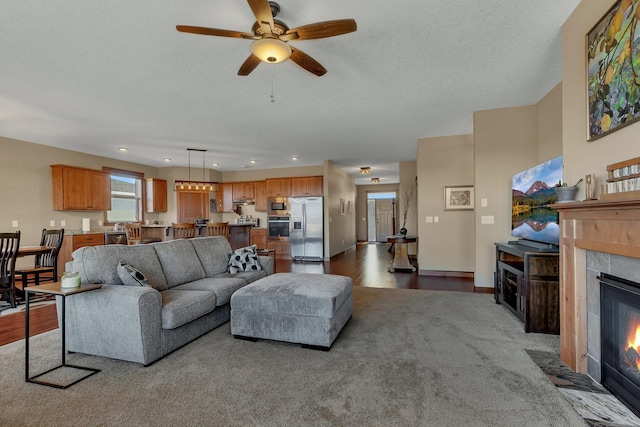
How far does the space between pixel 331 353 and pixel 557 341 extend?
2.04 metres

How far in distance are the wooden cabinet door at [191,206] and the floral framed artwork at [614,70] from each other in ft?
26.8

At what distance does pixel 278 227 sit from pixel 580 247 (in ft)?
23.0

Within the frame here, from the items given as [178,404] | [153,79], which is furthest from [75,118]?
[178,404]

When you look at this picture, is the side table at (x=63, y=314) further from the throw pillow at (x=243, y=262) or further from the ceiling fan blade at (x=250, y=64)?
the ceiling fan blade at (x=250, y=64)

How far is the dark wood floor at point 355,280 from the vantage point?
10.0 feet

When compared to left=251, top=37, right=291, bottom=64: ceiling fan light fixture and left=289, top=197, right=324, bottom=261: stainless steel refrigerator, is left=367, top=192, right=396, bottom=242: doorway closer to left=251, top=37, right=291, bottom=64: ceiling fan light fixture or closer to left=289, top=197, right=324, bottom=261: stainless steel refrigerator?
left=289, top=197, right=324, bottom=261: stainless steel refrigerator

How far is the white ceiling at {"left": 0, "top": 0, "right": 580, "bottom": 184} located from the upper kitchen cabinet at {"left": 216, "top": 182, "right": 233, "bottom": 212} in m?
3.65

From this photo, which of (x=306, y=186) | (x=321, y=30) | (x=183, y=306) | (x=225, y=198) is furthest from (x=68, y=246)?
(x=321, y=30)

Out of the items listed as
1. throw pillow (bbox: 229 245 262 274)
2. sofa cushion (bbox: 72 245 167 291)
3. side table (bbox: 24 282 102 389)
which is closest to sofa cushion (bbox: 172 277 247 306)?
sofa cushion (bbox: 72 245 167 291)

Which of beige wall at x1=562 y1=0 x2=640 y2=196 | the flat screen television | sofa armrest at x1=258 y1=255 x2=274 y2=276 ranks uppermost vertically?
beige wall at x1=562 y1=0 x2=640 y2=196

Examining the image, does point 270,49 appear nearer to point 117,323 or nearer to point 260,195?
point 117,323

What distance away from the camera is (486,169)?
14.1 ft

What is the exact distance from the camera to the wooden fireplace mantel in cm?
166

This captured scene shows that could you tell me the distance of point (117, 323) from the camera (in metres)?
2.28
